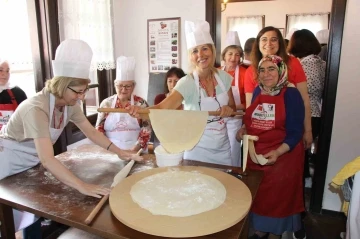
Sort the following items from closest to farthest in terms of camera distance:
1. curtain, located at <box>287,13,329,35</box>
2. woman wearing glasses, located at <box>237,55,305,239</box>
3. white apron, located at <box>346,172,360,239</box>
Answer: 1. white apron, located at <box>346,172,360,239</box>
2. woman wearing glasses, located at <box>237,55,305,239</box>
3. curtain, located at <box>287,13,329,35</box>

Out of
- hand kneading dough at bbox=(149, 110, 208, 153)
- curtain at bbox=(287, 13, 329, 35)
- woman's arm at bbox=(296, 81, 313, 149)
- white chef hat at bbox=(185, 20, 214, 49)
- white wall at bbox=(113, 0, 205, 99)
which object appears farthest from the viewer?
curtain at bbox=(287, 13, 329, 35)

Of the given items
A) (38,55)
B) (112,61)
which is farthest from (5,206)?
(112,61)

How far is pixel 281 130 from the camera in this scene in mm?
1668

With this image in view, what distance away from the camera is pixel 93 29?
8.61 feet

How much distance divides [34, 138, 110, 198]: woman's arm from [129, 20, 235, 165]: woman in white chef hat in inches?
30.9

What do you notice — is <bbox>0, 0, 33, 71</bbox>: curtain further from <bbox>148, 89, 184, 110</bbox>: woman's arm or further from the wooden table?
<bbox>148, 89, 184, 110</bbox>: woman's arm

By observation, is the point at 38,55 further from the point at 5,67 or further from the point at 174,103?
the point at 174,103

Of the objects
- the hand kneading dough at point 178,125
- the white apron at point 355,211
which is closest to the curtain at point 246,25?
the hand kneading dough at point 178,125

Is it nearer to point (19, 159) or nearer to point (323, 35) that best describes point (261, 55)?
point (19, 159)

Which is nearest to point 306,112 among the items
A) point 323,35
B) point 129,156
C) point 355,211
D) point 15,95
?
point 355,211

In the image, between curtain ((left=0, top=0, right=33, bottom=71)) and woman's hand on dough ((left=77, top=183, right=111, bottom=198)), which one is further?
curtain ((left=0, top=0, right=33, bottom=71))

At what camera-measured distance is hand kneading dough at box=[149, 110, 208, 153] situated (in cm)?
150

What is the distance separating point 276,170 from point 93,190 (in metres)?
1.03

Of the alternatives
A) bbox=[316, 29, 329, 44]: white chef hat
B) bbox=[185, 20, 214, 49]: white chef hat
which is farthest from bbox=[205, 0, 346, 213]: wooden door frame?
bbox=[316, 29, 329, 44]: white chef hat
